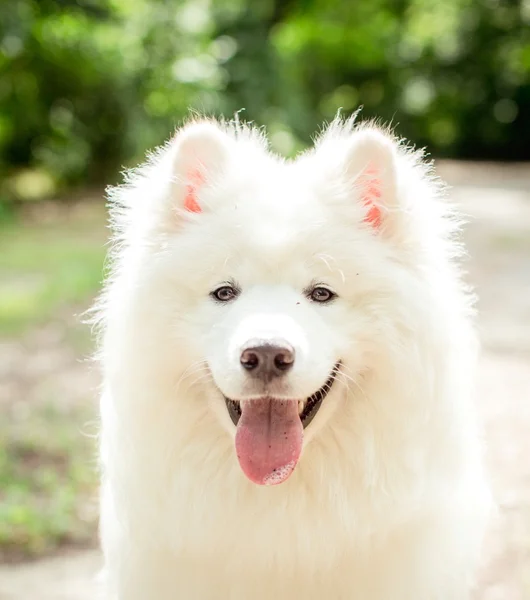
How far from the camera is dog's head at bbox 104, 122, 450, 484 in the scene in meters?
2.33

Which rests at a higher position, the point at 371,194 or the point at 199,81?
the point at 199,81

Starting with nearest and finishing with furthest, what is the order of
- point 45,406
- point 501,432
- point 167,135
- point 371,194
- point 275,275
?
point 275,275
point 371,194
point 501,432
point 45,406
point 167,135

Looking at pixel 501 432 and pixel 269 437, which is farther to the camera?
pixel 501 432

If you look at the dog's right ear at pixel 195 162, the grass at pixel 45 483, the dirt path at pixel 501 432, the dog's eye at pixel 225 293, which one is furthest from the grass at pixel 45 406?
the dog's right ear at pixel 195 162

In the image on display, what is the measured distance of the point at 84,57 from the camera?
47.6 feet

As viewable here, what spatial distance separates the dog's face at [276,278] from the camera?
7.66 ft

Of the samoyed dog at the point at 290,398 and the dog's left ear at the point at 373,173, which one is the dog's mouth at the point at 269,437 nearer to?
the samoyed dog at the point at 290,398

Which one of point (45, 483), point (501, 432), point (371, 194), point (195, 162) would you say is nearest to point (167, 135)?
point (501, 432)

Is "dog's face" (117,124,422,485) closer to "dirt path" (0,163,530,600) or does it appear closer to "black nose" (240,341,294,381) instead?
"black nose" (240,341,294,381)

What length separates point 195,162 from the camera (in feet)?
8.32

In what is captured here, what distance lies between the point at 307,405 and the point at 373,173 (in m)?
0.78

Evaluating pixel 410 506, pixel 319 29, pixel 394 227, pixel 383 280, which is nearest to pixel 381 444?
pixel 410 506

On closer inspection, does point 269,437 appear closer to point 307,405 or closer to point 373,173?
point 307,405

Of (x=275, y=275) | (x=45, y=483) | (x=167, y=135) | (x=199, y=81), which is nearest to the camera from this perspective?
(x=275, y=275)
